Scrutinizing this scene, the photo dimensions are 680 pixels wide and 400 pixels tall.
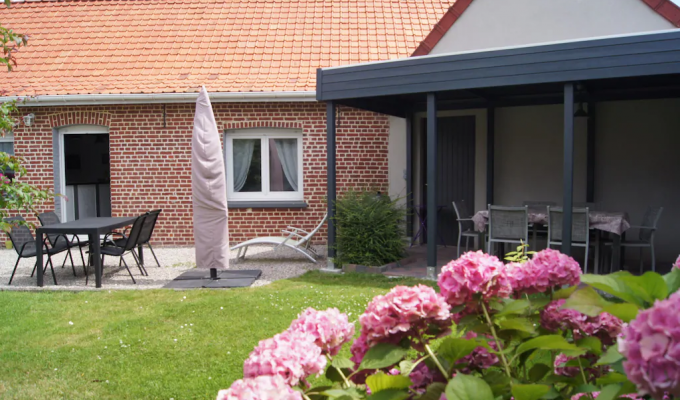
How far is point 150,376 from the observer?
4094mm

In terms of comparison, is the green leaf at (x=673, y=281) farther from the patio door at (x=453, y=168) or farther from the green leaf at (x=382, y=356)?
the patio door at (x=453, y=168)

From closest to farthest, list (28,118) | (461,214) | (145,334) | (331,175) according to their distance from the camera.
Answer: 1. (145,334)
2. (331,175)
3. (461,214)
4. (28,118)

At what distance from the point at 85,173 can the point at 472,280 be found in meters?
13.6

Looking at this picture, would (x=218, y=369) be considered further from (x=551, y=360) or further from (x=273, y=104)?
(x=273, y=104)

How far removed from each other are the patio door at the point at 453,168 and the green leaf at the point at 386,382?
9065 mm

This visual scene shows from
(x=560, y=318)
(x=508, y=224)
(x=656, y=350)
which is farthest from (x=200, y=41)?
(x=656, y=350)

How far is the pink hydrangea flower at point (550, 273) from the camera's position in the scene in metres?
1.51

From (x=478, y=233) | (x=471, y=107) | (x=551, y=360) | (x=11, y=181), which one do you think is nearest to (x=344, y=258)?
(x=478, y=233)

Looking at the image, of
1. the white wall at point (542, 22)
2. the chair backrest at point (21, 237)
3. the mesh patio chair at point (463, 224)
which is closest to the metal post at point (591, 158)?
the white wall at point (542, 22)

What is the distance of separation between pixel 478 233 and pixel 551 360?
22.1 ft

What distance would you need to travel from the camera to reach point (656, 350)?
80 cm

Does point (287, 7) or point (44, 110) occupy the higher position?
point (287, 7)

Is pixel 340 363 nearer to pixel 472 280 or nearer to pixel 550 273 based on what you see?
pixel 472 280

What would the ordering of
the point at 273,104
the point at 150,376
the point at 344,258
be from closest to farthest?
1. the point at 150,376
2. the point at 344,258
3. the point at 273,104
